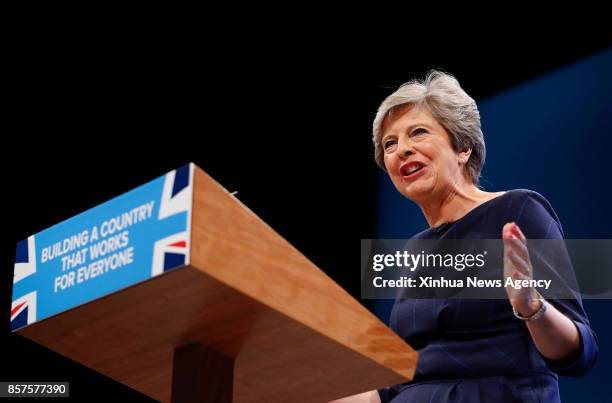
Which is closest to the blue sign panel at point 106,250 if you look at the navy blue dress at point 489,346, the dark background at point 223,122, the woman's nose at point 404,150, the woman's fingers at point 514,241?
the woman's fingers at point 514,241

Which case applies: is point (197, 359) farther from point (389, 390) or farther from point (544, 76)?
point (544, 76)

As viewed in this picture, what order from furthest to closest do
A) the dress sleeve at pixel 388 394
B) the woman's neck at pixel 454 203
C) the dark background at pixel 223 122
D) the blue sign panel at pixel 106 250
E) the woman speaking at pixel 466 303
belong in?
the dark background at pixel 223 122, the woman's neck at pixel 454 203, the dress sleeve at pixel 388 394, the woman speaking at pixel 466 303, the blue sign panel at pixel 106 250

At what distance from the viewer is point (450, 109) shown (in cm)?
192

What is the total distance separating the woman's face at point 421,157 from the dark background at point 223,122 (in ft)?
2.53

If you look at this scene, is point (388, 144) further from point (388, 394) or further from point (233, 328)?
point (233, 328)

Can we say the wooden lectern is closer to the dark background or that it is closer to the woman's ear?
the woman's ear

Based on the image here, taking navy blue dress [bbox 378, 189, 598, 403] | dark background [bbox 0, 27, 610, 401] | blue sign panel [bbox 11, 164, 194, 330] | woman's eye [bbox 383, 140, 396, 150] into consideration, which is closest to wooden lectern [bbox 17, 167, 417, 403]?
blue sign panel [bbox 11, 164, 194, 330]

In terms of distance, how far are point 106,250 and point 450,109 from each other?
1.11 metres

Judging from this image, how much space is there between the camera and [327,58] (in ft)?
10.5

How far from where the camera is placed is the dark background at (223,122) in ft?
8.96

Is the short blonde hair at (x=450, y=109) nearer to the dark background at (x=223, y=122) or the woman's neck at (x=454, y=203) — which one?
the woman's neck at (x=454, y=203)

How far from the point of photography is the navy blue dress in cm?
151

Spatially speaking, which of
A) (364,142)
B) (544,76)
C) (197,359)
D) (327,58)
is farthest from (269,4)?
(197,359)

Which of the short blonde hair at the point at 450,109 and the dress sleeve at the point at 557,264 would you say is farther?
the short blonde hair at the point at 450,109
